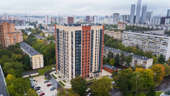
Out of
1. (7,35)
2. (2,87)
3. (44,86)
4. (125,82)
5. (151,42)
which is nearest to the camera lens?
(125,82)

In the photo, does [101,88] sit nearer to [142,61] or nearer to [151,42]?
[142,61]

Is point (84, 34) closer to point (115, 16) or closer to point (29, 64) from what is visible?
point (29, 64)

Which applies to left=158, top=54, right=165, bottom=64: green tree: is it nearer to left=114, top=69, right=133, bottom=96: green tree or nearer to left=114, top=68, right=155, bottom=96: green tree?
left=114, top=68, right=155, bottom=96: green tree

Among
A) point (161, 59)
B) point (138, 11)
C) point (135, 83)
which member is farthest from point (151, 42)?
point (138, 11)

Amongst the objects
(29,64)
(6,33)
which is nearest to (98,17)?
(6,33)

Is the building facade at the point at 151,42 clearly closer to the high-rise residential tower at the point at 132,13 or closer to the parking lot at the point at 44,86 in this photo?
the parking lot at the point at 44,86

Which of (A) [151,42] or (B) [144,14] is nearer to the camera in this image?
(A) [151,42]
